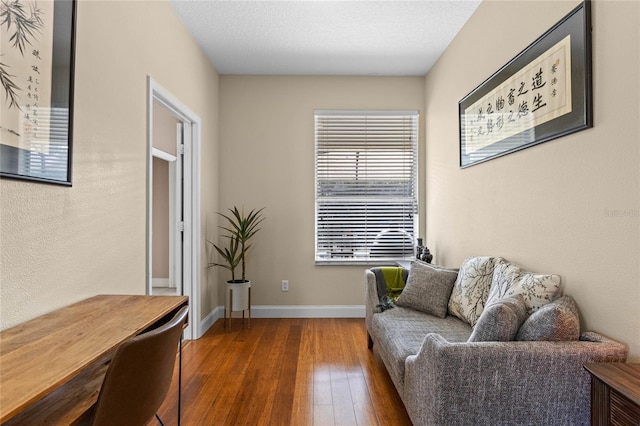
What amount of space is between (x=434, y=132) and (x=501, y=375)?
2.91 metres

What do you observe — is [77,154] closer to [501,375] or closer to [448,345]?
[448,345]

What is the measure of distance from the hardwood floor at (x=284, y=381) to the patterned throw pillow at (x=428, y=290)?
1.89 feet

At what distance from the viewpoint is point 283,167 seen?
4.12 metres

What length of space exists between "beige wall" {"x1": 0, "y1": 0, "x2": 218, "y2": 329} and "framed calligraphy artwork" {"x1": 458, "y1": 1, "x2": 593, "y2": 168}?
7.82ft

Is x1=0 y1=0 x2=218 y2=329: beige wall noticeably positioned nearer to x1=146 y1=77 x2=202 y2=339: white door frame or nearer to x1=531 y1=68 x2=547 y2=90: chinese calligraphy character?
x1=146 y1=77 x2=202 y2=339: white door frame

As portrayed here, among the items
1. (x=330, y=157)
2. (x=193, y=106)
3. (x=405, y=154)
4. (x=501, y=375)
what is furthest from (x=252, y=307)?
(x=501, y=375)

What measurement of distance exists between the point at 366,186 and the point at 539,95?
234 centimetres

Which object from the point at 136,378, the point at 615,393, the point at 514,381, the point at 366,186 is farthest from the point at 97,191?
the point at 366,186

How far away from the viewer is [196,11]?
2885 mm

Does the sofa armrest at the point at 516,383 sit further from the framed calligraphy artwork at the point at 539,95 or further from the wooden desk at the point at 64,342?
the wooden desk at the point at 64,342

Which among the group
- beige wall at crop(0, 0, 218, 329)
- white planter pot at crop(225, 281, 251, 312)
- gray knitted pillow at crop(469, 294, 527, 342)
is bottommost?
white planter pot at crop(225, 281, 251, 312)

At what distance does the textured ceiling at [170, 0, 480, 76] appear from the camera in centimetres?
282

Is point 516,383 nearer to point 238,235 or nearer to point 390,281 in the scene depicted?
point 390,281

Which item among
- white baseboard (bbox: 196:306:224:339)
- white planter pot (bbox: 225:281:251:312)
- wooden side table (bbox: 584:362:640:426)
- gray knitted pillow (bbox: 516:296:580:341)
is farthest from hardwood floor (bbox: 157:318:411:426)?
wooden side table (bbox: 584:362:640:426)
